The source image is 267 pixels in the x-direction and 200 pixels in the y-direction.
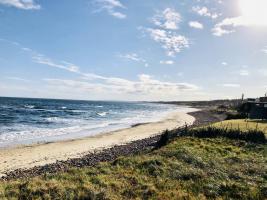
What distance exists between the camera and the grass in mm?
13609

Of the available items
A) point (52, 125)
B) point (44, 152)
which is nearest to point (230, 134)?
point (44, 152)

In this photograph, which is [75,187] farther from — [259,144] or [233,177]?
[259,144]

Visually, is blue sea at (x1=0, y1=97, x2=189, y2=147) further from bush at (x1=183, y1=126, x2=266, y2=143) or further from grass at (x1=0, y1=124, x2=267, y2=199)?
grass at (x1=0, y1=124, x2=267, y2=199)

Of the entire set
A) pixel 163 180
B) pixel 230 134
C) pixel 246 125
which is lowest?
pixel 163 180

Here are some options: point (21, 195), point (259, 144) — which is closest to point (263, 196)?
point (21, 195)

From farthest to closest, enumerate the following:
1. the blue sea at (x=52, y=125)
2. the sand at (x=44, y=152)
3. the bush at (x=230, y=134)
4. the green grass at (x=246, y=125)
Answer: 1. the blue sea at (x=52, y=125)
2. the green grass at (x=246, y=125)
3. the bush at (x=230, y=134)
4. the sand at (x=44, y=152)

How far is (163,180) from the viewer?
51.1 ft

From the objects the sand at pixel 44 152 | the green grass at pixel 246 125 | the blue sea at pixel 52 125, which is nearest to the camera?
the sand at pixel 44 152

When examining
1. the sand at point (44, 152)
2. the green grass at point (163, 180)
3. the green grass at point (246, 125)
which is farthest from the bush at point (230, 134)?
the sand at point (44, 152)

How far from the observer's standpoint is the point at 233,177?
631 inches

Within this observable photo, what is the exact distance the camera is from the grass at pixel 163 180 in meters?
13.6

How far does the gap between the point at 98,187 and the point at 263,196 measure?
6.73 metres

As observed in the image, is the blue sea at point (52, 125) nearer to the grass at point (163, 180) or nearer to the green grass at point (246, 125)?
the green grass at point (246, 125)

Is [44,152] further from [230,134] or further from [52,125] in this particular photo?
[52,125]
